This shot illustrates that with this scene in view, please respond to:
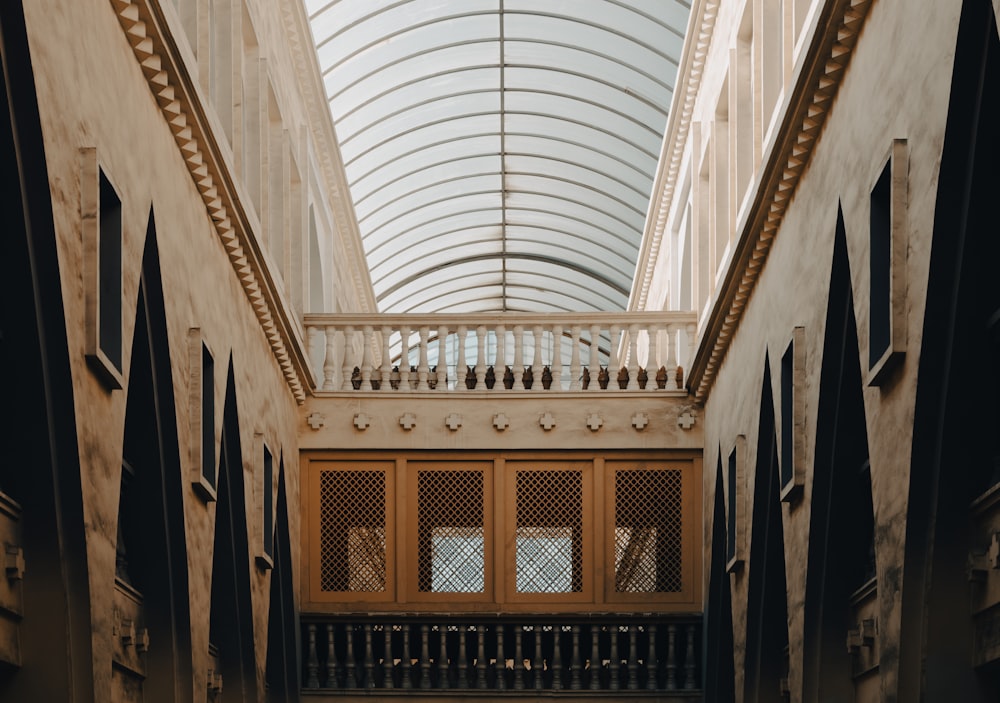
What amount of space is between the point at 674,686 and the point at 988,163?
37.5 feet

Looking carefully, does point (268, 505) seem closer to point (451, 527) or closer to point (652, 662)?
point (451, 527)

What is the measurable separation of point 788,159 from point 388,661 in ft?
28.0

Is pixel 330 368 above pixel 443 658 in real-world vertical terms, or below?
above

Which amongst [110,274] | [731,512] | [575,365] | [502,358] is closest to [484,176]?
[502,358]

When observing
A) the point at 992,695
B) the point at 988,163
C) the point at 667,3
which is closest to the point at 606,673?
the point at 667,3

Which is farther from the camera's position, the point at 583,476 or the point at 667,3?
the point at 667,3

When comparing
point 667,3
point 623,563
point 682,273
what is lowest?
point 623,563

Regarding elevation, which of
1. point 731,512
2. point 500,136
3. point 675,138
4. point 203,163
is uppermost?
point 500,136

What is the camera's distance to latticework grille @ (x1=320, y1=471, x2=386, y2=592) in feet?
64.2

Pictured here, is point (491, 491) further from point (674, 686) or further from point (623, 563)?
point (674, 686)

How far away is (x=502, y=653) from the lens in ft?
63.5

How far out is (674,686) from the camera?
1908cm

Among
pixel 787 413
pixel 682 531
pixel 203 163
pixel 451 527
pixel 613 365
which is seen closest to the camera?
pixel 787 413

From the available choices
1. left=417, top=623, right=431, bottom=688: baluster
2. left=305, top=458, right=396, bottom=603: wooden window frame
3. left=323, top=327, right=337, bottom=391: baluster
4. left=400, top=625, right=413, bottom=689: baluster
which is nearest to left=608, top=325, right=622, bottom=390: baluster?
left=305, top=458, right=396, bottom=603: wooden window frame
